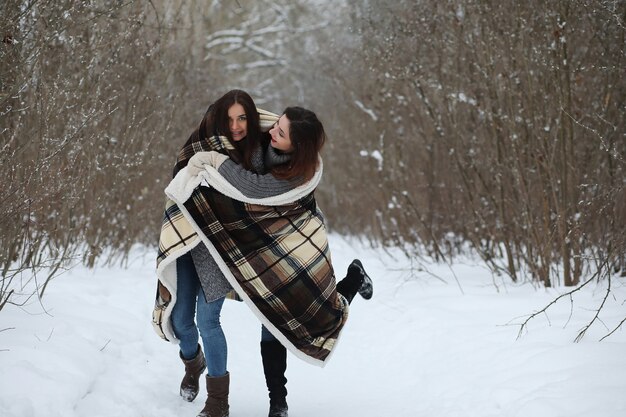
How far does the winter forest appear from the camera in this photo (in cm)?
397

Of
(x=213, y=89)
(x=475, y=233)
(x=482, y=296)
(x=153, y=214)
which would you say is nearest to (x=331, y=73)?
(x=213, y=89)

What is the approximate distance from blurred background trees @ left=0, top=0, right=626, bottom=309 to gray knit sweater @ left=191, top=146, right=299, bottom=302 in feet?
2.70

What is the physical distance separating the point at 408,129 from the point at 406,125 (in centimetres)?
8

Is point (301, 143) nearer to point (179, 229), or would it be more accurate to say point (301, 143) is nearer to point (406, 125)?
point (179, 229)

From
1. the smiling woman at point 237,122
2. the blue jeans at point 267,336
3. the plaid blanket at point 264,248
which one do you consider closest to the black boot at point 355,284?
the plaid blanket at point 264,248

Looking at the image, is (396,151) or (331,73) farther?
(331,73)

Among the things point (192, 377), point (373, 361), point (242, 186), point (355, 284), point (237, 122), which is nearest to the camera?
point (242, 186)

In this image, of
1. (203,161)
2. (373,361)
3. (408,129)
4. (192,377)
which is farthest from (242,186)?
(408,129)

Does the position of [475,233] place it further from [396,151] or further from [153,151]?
[153,151]

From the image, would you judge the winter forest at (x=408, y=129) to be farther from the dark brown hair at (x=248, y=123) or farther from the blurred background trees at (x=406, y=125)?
the dark brown hair at (x=248, y=123)

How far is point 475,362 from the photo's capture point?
12.4ft

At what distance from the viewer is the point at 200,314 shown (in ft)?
10.6

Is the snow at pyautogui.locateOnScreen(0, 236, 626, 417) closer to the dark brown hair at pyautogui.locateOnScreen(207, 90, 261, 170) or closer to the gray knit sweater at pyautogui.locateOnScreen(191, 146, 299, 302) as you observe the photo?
the gray knit sweater at pyautogui.locateOnScreen(191, 146, 299, 302)

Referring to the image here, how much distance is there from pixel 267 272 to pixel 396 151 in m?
4.79
